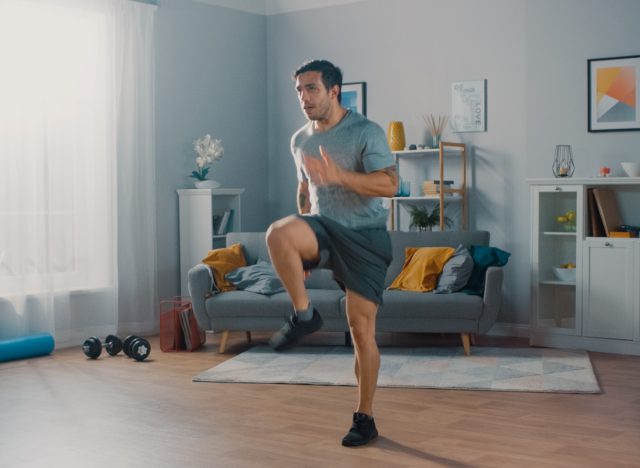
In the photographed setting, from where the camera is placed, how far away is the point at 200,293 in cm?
639

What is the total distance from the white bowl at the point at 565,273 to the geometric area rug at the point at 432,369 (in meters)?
0.50

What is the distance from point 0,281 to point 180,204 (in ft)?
5.82

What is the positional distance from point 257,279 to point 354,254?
2775 millimetres

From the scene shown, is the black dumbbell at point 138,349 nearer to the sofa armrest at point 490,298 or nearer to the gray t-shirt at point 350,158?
the sofa armrest at point 490,298

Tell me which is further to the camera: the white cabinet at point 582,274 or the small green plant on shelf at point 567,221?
the small green plant on shelf at point 567,221

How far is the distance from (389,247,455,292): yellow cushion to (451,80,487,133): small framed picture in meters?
1.22

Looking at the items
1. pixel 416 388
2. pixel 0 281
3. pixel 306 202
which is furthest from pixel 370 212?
pixel 0 281

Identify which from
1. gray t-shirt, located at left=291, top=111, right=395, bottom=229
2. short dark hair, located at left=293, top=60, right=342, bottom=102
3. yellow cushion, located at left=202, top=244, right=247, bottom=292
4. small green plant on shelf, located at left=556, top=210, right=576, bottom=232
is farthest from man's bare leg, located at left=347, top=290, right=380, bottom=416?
small green plant on shelf, located at left=556, top=210, right=576, bottom=232

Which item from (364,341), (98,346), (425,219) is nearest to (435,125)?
(425,219)

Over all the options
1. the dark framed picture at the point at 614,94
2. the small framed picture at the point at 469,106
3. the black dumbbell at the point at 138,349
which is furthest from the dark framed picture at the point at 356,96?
the black dumbbell at the point at 138,349

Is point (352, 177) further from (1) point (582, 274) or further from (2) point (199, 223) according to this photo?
(2) point (199, 223)

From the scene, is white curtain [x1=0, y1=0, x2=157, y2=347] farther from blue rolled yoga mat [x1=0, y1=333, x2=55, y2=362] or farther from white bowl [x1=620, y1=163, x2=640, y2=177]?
white bowl [x1=620, y1=163, x2=640, y2=177]

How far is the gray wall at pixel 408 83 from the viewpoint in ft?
21.9

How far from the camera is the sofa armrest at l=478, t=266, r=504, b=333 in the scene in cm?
604
